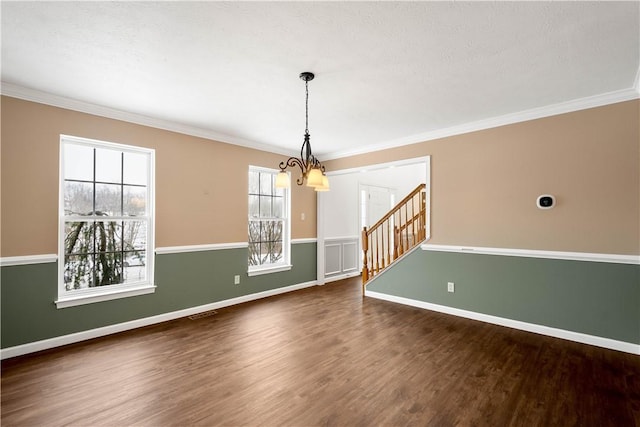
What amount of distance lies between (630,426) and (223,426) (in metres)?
2.62

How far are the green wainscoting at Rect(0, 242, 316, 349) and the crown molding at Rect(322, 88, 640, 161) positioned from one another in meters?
2.63

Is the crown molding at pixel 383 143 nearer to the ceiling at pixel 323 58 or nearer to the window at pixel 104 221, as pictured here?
the ceiling at pixel 323 58

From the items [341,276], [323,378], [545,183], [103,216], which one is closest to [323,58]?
[323,378]

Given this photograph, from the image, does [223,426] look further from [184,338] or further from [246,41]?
[246,41]

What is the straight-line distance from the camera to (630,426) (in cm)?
190

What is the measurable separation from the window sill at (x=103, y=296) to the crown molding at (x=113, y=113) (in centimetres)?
202

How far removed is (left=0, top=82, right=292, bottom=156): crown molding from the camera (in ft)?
9.29

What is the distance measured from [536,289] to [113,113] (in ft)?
17.4

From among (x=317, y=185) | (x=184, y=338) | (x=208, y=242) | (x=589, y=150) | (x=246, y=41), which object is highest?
(x=246, y=41)

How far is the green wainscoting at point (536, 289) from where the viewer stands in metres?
2.96

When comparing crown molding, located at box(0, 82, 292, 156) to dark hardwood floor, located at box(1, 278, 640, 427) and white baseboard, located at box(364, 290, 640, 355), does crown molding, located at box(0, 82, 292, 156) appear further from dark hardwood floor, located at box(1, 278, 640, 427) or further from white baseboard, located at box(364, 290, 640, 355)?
white baseboard, located at box(364, 290, 640, 355)

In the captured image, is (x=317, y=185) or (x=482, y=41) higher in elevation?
(x=482, y=41)

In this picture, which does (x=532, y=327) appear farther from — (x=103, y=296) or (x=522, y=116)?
(x=103, y=296)

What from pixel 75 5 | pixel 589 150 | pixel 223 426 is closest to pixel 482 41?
pixel 589 150
